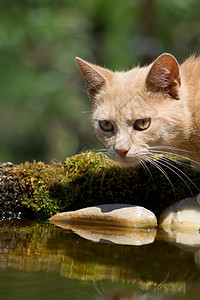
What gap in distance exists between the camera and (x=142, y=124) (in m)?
2.83

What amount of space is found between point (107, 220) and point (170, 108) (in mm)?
977

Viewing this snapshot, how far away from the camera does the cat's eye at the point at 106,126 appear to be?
2.99 metres

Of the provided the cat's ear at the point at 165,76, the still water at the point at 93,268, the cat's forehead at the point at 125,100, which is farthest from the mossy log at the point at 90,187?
the still water at the point at 93,268

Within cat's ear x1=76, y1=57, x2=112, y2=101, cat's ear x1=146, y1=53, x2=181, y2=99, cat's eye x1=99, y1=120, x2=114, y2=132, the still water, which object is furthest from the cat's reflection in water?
cat's ear x1=76, y1=57, x2=112, y2=101

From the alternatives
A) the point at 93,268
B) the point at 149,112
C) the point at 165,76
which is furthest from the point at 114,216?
the point at 165,76

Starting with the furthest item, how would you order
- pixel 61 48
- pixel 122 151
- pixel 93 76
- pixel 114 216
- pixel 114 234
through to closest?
pixel 61 48 → pixel 93 76 → pixel 114 216 → pixel 122 151 → pixel 114 234

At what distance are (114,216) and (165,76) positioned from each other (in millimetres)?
1116

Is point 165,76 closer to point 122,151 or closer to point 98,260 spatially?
point 122,151

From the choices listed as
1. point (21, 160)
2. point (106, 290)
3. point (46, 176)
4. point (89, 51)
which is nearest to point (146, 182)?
point (46, 176)

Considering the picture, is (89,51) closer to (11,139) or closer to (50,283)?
(11,139)

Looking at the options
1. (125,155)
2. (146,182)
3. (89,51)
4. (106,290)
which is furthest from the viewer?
(89,51)

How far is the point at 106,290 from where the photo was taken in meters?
1.63

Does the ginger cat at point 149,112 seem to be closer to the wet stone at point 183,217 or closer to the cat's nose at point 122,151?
the cat's nose at point 122,151

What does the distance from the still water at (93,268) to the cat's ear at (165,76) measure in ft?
3.72
